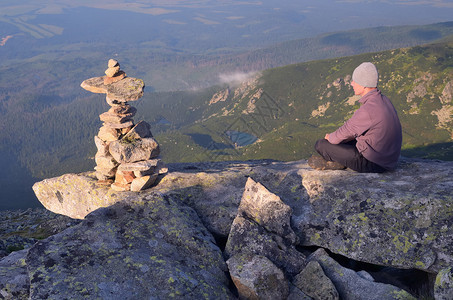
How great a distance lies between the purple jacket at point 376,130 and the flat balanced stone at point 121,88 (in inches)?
579

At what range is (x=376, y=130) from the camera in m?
16.5

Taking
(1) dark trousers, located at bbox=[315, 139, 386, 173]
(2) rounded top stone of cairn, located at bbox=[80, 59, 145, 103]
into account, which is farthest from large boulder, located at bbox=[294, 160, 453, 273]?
(2) rounded top stone of cairn, located at bbox=[80, 59, 145, 103]

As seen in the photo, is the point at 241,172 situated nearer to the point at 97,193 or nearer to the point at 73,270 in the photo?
the point at 97,193

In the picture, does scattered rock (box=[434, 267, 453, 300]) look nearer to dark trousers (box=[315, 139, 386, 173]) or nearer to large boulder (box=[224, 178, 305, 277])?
large boulder (box=[224, 178, 305, 277])

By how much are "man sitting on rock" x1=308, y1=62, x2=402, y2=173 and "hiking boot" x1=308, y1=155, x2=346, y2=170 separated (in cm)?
35

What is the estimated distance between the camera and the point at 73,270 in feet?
37.4

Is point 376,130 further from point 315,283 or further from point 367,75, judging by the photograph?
point 315,283

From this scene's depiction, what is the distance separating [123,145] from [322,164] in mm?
13361

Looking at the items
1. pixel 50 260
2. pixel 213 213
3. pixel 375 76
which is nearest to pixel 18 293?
pixel 50 260

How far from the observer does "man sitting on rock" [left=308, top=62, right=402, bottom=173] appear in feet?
53.4

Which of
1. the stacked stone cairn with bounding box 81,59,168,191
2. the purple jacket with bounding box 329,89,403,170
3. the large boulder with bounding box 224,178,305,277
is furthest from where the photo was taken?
the stacked stone cairn with bounding box 81,59,168,191

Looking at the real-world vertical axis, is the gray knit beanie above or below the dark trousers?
above

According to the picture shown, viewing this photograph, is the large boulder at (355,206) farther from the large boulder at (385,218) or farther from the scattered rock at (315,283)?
the scattered rock at (315,283)

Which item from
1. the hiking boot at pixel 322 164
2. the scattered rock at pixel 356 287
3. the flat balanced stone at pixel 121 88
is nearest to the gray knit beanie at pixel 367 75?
the hiking boot at pixel 322 164
